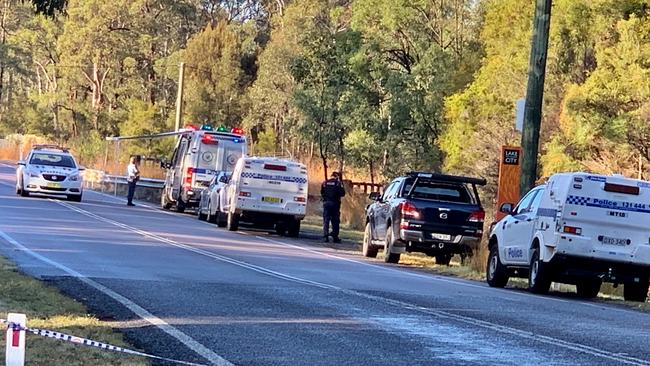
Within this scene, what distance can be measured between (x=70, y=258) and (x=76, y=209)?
14625 millimetres

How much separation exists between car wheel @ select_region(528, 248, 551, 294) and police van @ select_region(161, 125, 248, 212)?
20.0 metres

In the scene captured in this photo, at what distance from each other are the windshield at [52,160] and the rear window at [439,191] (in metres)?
16.7

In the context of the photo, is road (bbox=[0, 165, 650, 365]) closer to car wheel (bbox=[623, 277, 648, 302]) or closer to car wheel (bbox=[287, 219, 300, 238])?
car wheel (bbox=[623, 277, 648, 302])

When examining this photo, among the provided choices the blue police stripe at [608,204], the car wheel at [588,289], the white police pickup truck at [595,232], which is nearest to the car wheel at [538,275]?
the white police pickup truck at [595,232]

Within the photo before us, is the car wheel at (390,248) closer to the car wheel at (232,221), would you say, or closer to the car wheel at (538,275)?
the car wheel at (538,275)

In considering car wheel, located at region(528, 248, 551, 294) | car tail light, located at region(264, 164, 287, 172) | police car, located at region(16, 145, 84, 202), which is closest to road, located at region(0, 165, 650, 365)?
car wheel, located at region(528, 248, 551, 294)

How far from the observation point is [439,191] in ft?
77.5

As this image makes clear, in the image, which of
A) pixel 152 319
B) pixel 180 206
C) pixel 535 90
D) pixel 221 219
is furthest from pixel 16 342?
pixel 180 206

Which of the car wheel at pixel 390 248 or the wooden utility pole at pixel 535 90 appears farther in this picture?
the car wheel at pixel 390 248

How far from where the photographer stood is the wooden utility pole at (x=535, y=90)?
2236cm

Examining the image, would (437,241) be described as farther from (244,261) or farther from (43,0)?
(43,0)

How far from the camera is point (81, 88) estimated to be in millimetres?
82750

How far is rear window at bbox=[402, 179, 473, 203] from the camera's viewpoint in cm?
2342

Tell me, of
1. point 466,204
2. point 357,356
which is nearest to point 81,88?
point 466,204
